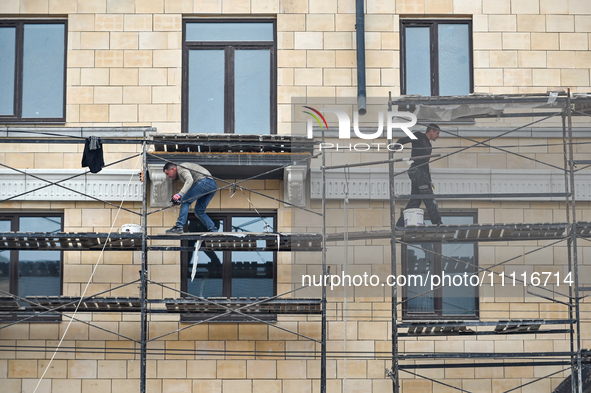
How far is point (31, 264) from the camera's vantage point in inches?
464

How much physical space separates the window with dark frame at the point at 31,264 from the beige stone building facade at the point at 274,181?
0.03 meters

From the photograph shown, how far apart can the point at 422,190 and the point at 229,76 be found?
3.89 m

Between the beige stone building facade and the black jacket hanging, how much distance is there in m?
0.95

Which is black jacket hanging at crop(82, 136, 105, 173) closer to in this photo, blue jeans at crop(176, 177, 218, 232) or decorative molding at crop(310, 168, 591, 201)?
blue jeans at crop(176, 177, 218, 232)

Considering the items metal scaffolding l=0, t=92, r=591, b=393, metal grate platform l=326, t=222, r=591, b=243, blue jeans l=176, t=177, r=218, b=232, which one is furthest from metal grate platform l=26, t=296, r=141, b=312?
metal grate platform l=326, t=222, r=591, b=243

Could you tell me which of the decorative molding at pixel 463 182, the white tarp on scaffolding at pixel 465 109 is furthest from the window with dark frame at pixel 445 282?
the white tarp on scaffolding at pixel 465 109

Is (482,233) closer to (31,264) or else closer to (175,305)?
(175,305)

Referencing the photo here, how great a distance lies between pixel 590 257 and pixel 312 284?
4.75m

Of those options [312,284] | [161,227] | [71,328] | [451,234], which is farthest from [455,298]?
[71,328]

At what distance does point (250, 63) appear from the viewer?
1227cm

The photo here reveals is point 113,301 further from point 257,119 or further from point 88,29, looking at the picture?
point 88,29

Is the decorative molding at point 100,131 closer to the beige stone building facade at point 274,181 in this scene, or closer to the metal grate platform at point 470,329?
the beige stone building facade at point 274,181

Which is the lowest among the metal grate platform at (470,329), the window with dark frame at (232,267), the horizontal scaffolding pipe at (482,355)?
the horizontal scaffolding pipe at (482,355)

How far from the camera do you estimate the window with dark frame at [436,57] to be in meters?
12.3
